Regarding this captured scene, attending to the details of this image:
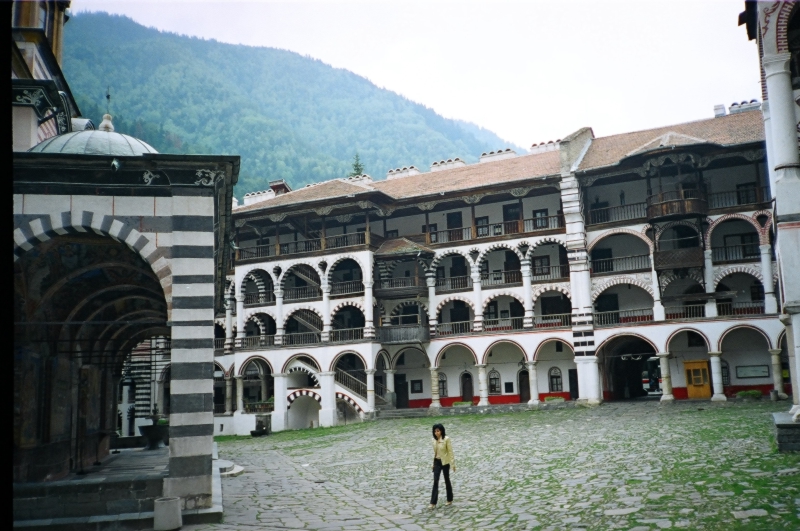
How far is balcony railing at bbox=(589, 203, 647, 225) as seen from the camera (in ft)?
102

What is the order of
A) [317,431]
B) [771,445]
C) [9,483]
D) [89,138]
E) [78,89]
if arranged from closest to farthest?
[9,483] → [89,138] → [771,445] → [317,431] → [78,89]

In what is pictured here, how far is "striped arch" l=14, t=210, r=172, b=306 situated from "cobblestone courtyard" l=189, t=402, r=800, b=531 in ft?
11.8

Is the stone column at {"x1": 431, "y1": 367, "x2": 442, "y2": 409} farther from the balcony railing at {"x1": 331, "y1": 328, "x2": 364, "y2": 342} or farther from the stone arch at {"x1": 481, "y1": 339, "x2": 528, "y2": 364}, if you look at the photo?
the balcony railing at {"x1": 331, "y1": 328, "x2": 364, "y2": 342}

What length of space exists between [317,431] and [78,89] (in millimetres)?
97538

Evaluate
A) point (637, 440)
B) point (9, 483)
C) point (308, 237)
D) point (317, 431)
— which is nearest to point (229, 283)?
point (308, 237)

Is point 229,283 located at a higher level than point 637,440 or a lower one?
higher

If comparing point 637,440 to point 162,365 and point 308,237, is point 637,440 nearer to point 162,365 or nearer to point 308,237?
point 308,237

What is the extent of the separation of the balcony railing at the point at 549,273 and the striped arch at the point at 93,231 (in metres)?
24.1

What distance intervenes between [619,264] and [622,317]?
2323 mm

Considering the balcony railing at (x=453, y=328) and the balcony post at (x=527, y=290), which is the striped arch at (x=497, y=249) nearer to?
the balcony post at (x=527, y=290)

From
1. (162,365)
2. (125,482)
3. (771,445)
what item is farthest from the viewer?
(162,365)

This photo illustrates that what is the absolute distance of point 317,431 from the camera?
99.5 feet

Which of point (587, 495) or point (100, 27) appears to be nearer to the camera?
point (587, 495)

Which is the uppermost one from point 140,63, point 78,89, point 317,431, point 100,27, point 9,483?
point 100,27
